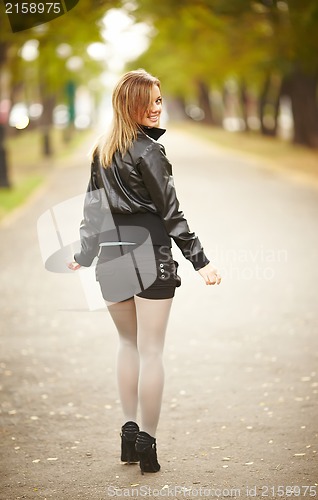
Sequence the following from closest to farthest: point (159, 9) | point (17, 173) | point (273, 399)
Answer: point (273, 399)
point (17, 173)
point (159, 9)

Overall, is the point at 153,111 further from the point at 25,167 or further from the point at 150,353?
the point at 25,167

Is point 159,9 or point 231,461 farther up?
point 159,9

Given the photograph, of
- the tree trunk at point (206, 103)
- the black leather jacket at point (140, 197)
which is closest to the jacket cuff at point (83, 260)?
the black leather jacket at point (140, 197)

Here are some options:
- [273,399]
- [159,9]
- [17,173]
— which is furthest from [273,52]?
[273,399]

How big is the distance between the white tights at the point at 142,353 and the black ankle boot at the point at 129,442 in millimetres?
42

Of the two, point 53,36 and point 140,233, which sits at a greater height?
point 53,36

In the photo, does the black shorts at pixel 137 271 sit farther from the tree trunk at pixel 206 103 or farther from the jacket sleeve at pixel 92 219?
the tree trunk at pixel 206 103

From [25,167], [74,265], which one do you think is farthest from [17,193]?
[74,265]

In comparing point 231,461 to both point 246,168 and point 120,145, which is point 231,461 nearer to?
point 120,145

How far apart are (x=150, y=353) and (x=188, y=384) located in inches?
72.7

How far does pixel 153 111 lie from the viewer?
396 centimetres

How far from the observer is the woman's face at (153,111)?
394 centimetres

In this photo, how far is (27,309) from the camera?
842cm

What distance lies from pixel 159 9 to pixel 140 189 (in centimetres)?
2380
